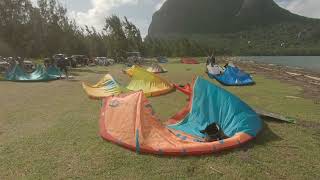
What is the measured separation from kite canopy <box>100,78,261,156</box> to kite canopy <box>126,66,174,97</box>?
5.95 meters

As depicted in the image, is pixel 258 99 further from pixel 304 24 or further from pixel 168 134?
pixel 304 24

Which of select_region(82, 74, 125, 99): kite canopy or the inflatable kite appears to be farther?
the inflatable kite

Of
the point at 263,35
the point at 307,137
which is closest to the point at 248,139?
the point at 307,137

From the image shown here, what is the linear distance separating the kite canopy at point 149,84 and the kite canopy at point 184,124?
19.5 ft

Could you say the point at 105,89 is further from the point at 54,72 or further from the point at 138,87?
Result: the point at 54,72

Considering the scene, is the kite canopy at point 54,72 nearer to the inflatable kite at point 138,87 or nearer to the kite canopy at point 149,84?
the inflatable kite at point 138,87

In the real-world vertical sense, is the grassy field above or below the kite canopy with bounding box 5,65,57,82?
above

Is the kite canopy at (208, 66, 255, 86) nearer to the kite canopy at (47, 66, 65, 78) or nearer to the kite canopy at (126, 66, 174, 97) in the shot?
the kite canopy at (126, 66, 174, 97)

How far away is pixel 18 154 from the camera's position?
7602 millimetres

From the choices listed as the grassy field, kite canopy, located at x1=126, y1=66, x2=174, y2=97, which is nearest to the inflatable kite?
kite canopy, located at x1=126, y1=66, x2=174, y2=97

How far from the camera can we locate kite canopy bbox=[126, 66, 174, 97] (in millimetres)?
16273

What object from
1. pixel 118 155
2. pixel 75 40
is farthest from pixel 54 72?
pixel 75 40

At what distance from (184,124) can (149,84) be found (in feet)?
25.0

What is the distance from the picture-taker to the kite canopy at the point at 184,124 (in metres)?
7.48
